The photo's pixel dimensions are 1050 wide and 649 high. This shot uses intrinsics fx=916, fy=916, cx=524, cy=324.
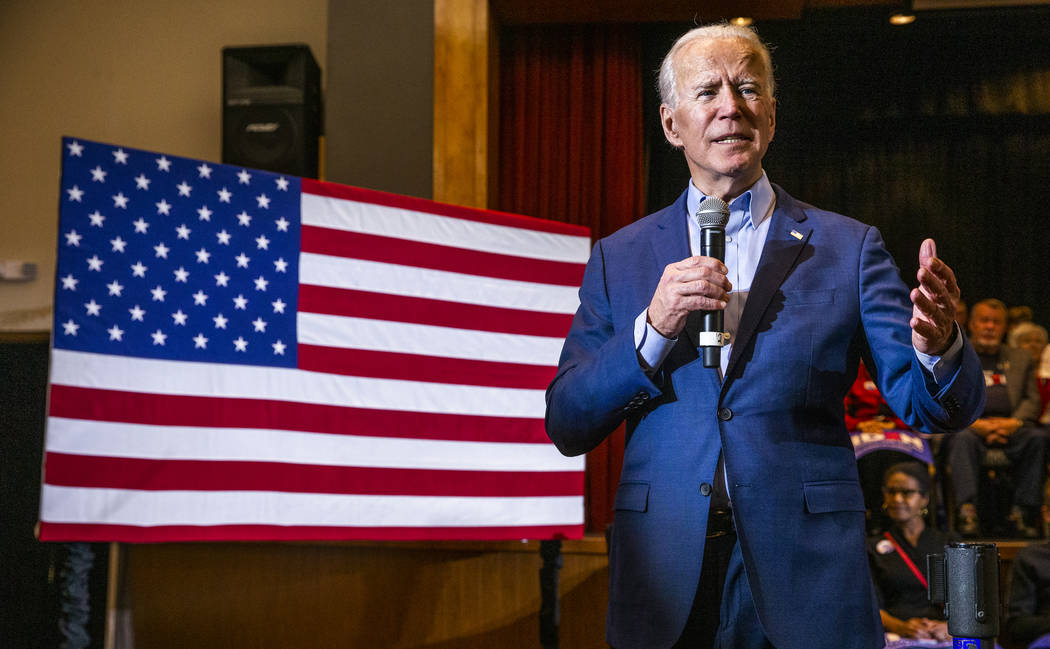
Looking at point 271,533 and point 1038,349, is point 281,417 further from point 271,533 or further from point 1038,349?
point 1038,349

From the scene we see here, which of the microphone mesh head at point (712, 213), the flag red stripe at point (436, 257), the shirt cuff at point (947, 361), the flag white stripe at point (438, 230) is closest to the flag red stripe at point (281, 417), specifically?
the flag red stripe at point (436, 257)

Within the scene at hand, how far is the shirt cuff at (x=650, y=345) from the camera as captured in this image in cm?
126

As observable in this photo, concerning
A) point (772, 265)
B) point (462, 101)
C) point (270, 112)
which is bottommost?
point (772, 265)

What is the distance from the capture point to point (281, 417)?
3.25 metres

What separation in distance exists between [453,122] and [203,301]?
85.5 inches

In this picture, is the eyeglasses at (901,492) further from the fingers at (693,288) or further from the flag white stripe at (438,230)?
the fingers at (693,288)

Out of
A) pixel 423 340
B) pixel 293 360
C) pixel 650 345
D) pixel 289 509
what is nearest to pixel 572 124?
pixel 423 340

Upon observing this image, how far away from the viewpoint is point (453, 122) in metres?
4.95

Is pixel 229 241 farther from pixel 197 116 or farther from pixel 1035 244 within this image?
pixel 1035 244

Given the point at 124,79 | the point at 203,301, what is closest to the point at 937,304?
the point at 203,301

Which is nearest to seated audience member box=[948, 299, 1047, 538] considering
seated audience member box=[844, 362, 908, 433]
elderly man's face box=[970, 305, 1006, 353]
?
elderly man's face box=[970, 305, 1006, 353]

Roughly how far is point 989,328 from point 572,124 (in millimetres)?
2771

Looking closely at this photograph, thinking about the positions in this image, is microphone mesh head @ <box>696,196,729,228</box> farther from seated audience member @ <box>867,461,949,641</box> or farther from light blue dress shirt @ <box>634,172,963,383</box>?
seated audience member @ <box>867,461,949,641</box>

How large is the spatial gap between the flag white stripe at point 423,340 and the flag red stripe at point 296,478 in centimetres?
46
